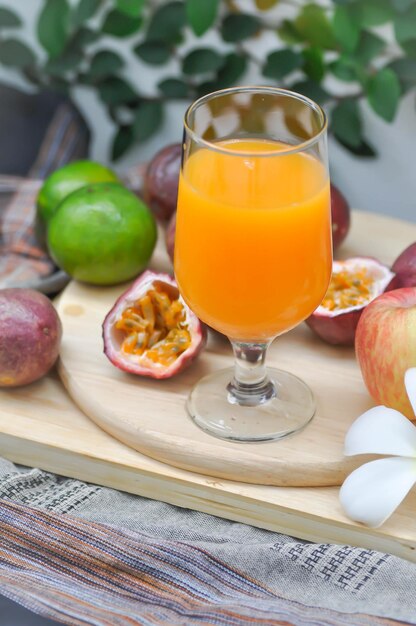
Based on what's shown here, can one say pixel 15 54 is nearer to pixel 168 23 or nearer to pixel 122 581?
pixel 168 23

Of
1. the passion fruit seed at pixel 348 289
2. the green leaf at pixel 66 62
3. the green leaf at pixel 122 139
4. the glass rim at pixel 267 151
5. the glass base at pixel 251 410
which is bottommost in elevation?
the green leaf at pixel 122 139

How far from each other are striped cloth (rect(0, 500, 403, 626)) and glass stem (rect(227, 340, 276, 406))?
287mm

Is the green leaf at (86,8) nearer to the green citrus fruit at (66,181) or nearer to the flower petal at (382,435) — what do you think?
the green citrus fruit at (66,181)

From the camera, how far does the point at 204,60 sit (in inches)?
87.7

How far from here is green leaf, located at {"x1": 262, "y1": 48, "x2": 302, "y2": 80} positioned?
84.4 inches

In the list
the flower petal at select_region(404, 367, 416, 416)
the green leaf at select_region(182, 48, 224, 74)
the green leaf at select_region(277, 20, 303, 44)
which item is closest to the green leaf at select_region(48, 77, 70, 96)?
the green leaf at select_region(182, 48, 224, 74)

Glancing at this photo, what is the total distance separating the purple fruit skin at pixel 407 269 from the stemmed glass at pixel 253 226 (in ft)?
0.84

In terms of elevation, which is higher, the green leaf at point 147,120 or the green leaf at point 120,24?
the green leaf at point 120,24

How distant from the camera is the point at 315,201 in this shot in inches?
48.6

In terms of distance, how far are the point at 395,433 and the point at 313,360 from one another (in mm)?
302

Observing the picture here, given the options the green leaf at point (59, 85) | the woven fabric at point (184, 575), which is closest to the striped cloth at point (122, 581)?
the woven fabric at point (184, 575)

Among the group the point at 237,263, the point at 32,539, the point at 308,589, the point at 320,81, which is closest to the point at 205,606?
the point at 308,589

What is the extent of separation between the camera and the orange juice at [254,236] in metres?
1.21

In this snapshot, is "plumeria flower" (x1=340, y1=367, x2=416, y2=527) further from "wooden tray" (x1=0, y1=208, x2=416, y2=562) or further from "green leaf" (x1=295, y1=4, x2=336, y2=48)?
"green leaf" (x1=295, y1=4, x2=336, y2=48)
